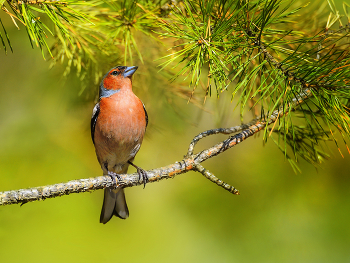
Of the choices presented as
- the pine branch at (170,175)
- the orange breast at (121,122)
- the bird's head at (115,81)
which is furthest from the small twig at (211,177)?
the bird's head at (115,81)

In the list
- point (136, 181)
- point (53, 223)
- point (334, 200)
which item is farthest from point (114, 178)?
point (334, 200)

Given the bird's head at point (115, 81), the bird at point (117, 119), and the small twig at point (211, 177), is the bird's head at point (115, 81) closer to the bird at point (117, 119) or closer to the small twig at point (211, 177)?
the bird at point (117, 119)

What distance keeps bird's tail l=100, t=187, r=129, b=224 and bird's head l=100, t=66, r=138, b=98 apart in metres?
0.81

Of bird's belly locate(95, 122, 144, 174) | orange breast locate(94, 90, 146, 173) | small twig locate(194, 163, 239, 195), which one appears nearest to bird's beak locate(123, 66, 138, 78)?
orange breast locate(94, 90, 146, 173)

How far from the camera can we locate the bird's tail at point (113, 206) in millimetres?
2584

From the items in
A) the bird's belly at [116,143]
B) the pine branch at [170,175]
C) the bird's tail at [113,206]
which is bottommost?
the bird's tail at [113,206]

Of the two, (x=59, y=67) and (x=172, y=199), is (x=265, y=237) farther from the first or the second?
(x=59, y=67)

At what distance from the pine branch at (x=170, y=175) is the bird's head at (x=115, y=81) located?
81 centimetres

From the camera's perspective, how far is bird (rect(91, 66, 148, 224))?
8.39 feet

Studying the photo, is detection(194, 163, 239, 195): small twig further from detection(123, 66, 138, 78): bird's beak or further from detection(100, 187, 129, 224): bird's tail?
detection(100, 187, 129, 224): bird's tail

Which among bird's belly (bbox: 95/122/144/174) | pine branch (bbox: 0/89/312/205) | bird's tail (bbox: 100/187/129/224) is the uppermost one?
pine branch (bbox: 0/89/312/205)

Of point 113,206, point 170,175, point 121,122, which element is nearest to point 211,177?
point 170,175

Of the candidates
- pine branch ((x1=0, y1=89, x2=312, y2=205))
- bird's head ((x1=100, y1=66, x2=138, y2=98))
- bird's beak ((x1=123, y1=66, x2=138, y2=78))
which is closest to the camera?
pine branch ((x1=0, y1=89, x2=312, y2=205))

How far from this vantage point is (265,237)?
2.44 meters
